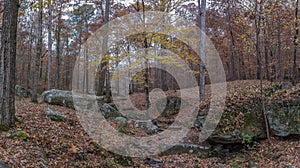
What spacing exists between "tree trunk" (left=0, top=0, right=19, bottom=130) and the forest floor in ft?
1.74

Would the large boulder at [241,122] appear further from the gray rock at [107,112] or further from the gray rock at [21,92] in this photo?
the gray rock at [21,92]

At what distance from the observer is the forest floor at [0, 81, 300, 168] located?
506 cm

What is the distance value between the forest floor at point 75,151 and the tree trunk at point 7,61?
53 cm

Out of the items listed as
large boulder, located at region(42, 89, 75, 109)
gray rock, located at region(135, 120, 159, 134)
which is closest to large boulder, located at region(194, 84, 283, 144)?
gray rock, located at region(135, 120, 159, 134)

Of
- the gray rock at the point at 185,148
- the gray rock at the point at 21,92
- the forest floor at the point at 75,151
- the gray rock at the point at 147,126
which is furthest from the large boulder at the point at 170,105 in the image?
the gray rock at the point at 21,92

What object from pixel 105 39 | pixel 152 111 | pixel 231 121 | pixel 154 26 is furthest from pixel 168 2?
pixel 231 121

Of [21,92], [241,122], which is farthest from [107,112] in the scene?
[21,92]

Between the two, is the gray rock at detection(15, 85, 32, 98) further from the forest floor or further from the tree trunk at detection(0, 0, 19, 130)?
the tree trunk at detection(0, 0, 19, 130)

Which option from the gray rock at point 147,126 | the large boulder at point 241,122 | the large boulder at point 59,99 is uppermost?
the large boulder at point 59,99

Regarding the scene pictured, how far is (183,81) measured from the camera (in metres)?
25.7

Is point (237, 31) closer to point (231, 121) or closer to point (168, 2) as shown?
point (168, 2)

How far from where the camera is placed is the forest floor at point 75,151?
199 inches

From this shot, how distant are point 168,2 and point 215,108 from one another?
23.4ft

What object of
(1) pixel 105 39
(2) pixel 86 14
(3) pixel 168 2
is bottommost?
(1) pixel 105 39
